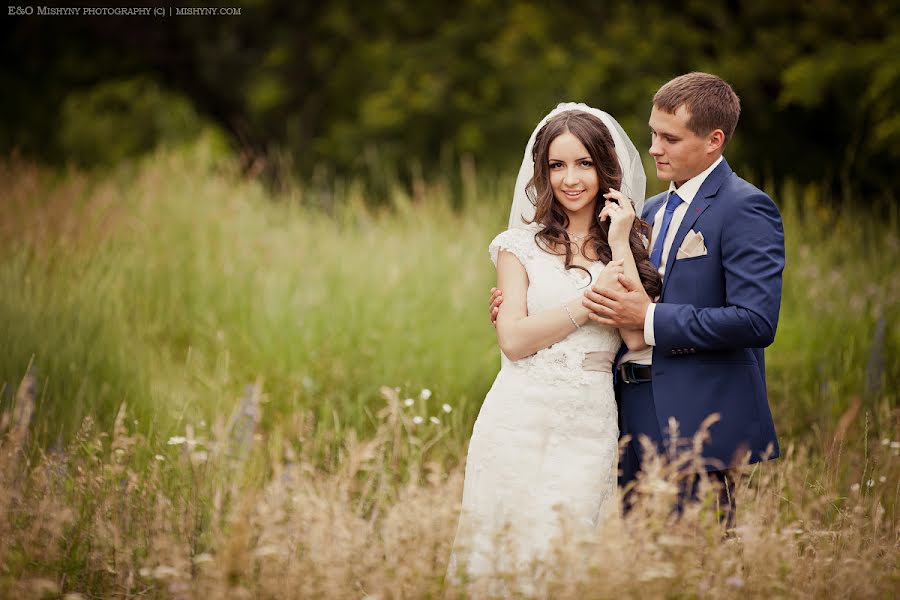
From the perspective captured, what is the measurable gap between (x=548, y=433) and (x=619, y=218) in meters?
0.79

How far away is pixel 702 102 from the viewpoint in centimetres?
305

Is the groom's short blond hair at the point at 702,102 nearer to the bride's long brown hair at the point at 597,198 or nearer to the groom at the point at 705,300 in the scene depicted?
the groom at the point at 705,300

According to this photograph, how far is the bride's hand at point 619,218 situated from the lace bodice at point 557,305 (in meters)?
0.17

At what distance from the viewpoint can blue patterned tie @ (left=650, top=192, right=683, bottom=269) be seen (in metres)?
3.21

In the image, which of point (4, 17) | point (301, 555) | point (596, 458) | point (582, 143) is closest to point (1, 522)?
point (301, 555)

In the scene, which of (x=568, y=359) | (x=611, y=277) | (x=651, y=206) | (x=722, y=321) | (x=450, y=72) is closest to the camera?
(x=722, y=321)

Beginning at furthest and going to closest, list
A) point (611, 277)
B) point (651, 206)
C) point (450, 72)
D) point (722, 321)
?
point (450, 72) < point (651, 206) < point (611, 277) < point (722, 321)

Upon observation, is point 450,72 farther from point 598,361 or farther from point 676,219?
point 598,361

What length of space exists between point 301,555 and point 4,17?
1262 centimetres

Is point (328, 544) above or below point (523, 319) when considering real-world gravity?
below

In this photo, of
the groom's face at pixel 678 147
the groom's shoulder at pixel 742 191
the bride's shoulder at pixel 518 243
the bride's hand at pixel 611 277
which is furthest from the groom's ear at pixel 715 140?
the bride's shoulder at pixel 518 243

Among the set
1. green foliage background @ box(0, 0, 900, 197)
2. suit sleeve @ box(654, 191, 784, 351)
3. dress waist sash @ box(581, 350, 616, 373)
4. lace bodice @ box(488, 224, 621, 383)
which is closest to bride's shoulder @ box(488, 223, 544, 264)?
lace bodice @ box(488, 224, 621, 383)

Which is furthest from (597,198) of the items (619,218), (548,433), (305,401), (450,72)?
(450,72)

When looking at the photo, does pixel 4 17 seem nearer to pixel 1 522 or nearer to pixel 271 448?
pixel 271 448
